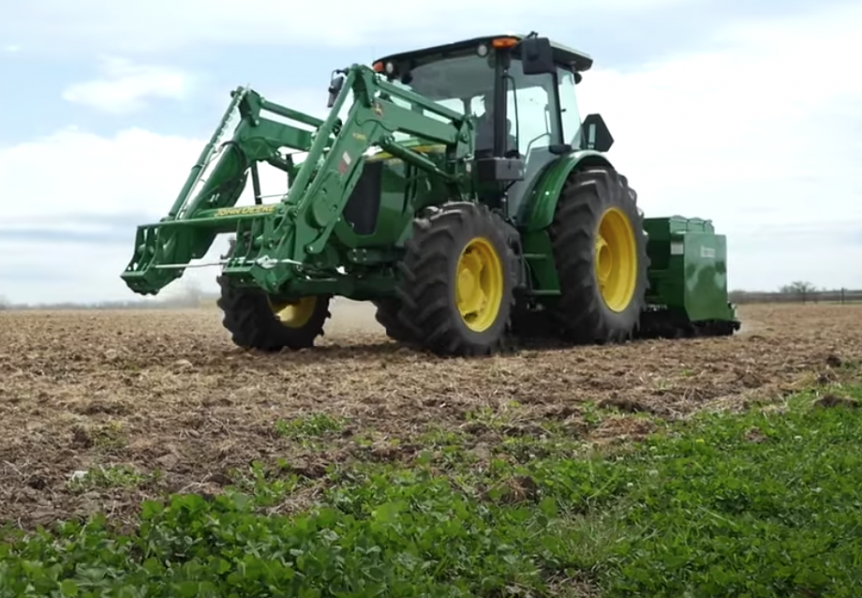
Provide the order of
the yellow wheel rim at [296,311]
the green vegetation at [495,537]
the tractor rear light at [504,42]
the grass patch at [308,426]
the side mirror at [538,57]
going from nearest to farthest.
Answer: the green vegetation at [495,537] < the grass patch at [308,426] < the side mirror at [538,57] < the tractor rear light at [504,42] < the yellow wheel rim at [296,311]

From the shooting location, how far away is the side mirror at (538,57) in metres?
9.02

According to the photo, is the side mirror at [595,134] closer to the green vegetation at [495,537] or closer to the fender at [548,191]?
the fender at [548,191]

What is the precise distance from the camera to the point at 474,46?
9812mm

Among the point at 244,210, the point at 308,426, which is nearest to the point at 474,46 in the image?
the point at 244,210

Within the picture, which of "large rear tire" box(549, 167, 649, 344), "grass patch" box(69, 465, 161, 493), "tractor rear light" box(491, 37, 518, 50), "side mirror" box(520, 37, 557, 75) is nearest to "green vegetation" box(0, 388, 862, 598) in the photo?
"grass patch" box(69, 465, 161, 493)

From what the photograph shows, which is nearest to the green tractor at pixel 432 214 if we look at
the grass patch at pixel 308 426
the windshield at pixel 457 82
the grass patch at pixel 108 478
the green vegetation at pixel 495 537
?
the windshield at pixel 457 82

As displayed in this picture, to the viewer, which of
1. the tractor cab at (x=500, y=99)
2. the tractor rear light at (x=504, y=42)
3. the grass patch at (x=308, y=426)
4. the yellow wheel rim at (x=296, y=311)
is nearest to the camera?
the grass patch at (x=308, y=426)

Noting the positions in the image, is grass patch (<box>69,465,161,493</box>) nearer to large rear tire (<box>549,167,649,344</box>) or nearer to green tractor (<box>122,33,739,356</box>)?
green tractor (<box>122,33,739,356</box>)

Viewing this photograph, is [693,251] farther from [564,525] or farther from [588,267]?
[564,525]

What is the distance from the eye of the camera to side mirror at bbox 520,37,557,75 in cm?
902

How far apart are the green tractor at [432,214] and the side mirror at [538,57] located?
0.01 metres

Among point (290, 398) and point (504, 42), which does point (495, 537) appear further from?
point (504, 42)

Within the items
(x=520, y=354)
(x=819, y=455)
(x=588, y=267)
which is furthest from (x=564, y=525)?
(x=588, y=267)

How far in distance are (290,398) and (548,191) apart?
449 cm
